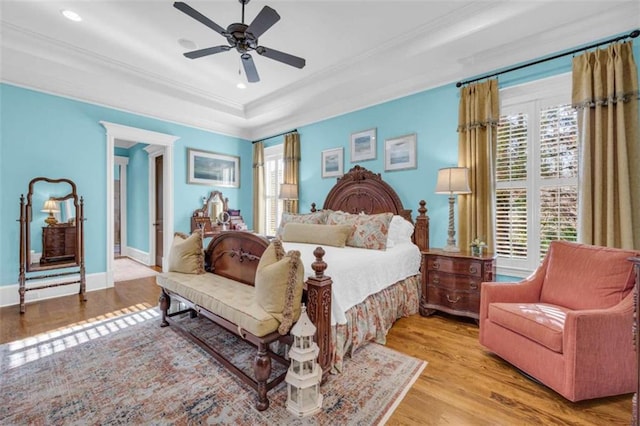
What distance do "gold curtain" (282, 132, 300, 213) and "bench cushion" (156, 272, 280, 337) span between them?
2.52m

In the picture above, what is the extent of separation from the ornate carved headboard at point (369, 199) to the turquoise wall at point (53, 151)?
3.18 metres

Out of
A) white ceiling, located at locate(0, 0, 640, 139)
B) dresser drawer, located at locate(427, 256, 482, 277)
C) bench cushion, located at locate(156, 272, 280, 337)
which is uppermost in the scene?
white ceiling, located at locate(0, 0, 640, 139)

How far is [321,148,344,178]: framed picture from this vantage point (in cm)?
456

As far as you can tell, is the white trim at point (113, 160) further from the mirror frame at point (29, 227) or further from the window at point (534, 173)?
the window at point (534, 173)

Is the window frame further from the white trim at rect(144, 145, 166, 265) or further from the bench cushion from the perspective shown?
the bench cushion

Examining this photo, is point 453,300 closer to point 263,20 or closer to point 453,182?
point 453,182

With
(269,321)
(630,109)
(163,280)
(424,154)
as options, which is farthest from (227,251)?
(630,109)

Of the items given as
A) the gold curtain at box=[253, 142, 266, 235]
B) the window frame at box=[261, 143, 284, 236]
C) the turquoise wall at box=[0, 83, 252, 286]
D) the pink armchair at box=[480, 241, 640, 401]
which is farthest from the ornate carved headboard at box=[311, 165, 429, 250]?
the turquoise wall at box=[0, 83, 252, 286]

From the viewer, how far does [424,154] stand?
3.65 meters

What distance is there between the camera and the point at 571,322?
1.66m

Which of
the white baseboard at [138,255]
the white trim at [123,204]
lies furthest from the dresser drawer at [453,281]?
the white trim at [123,204]

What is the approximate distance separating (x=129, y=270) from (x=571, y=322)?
20.8ft

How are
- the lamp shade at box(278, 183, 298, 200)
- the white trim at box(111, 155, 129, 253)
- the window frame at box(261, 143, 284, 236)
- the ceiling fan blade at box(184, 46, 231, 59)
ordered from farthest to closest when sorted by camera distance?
the white trim at box(111, 155, 129, 253)
the window frame at box(261, 143, 284, 236)
the lamp shade at box(278, 183, 298, 200)
the ceiling fan blade at box(184, 46, 231, 59)

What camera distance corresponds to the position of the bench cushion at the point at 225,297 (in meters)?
1.76
